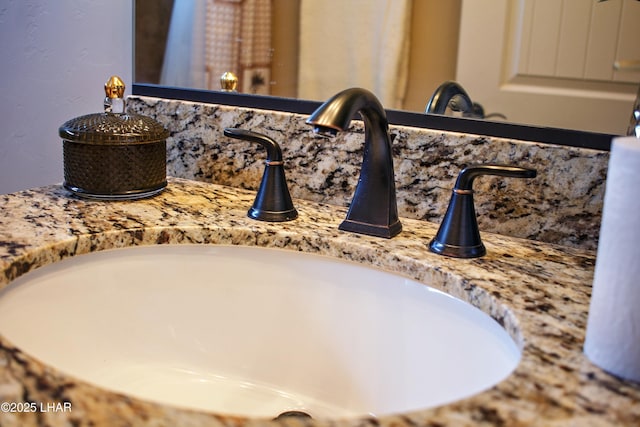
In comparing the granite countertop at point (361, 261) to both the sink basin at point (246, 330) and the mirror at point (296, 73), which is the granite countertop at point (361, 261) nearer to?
the sink basin at point (246, 330)

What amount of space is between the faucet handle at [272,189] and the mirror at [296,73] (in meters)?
0.14

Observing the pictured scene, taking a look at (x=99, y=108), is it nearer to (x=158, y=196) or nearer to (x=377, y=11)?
(x=158, y=196)

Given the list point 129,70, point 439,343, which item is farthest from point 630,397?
point 129,70

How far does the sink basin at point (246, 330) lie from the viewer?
0.77 m

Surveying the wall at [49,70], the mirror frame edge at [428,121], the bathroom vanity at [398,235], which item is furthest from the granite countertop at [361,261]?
the wall at [49,70]

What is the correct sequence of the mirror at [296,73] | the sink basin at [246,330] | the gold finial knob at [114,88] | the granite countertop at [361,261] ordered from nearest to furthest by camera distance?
the granite countertop at [361,261] < the sink basin at [246,330] < the mirror at [296,73] < the gold finial knob at [114,88]

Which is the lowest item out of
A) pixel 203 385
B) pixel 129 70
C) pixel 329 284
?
pixel 203 385

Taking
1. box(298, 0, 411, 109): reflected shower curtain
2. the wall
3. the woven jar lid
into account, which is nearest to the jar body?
the woven jar lid

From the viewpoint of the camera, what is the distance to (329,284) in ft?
2.81

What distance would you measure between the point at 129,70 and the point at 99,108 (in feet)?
0.39

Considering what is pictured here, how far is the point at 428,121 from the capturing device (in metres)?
0.93

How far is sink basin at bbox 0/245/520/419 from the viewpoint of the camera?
2.51 ft

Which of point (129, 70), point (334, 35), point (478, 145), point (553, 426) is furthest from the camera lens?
A: point (129, 70)

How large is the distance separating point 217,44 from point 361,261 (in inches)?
19.7
